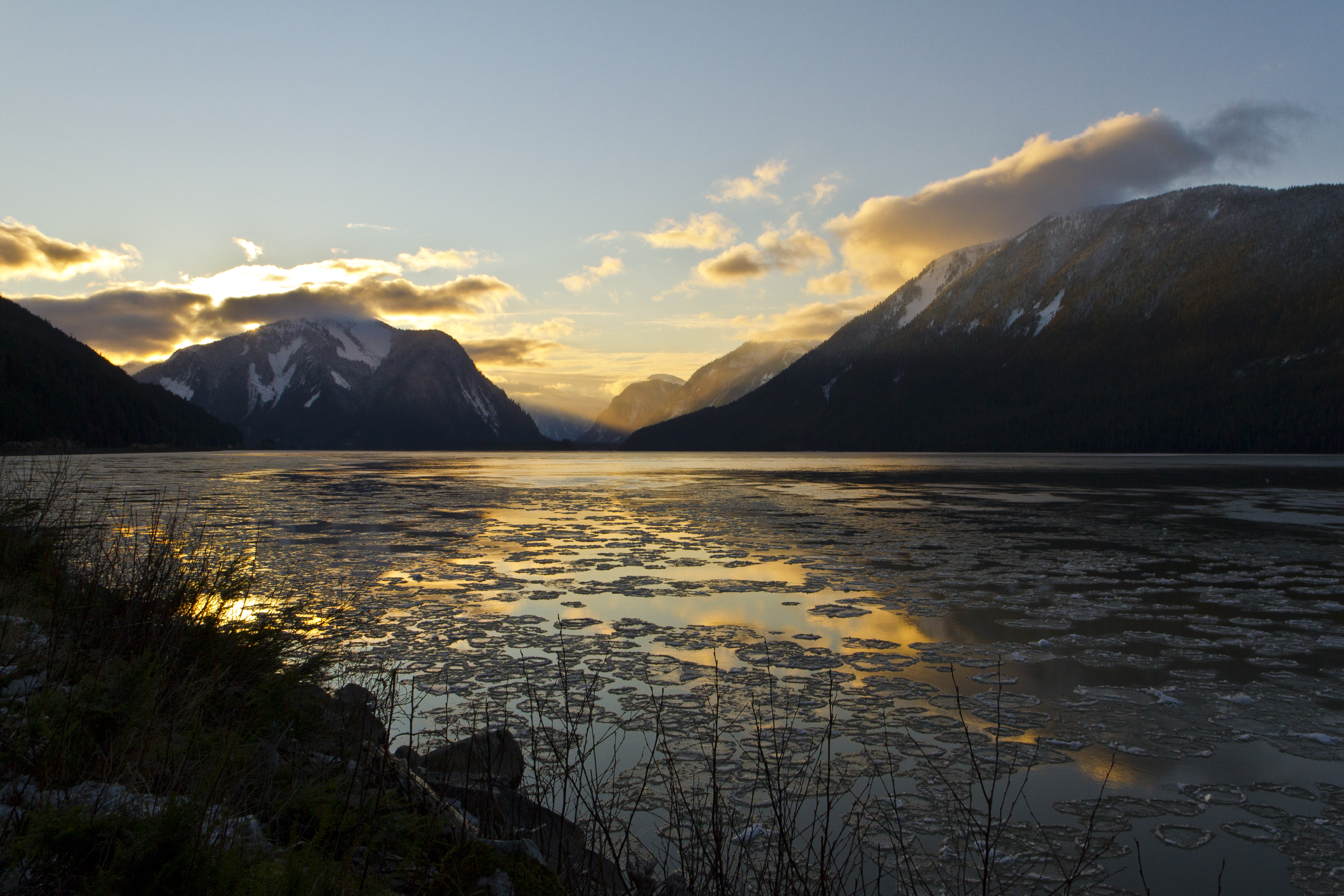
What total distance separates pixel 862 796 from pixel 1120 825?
2030 millimetres

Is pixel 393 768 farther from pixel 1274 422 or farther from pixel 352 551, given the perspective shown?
pixel 1274 422

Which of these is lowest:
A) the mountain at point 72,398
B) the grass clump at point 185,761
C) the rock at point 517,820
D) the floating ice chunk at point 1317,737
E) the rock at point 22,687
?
the floating ice chunk at point 1317,737

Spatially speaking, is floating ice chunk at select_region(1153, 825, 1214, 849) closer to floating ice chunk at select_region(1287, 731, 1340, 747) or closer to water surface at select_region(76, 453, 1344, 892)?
water surface at select_region(76, 453, 1344, 892)

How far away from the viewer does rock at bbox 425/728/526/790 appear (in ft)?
18.7

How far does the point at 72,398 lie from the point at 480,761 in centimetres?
15112

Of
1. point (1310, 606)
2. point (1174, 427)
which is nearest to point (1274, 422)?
point (1174, 427)

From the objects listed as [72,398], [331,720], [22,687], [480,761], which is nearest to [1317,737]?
[480,761]

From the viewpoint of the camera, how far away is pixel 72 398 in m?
120

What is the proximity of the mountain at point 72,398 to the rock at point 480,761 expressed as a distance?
117049mm

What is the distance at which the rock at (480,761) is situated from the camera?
5715 mm

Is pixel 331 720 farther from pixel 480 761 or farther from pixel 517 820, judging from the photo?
pixel 517 820

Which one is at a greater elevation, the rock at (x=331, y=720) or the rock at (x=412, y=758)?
the rock at (x=331, y=720)

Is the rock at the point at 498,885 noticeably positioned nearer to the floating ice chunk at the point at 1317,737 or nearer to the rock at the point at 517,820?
the rock at the point at 517,820

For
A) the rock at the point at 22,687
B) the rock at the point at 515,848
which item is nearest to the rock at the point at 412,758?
the rock at the point at 515,848
